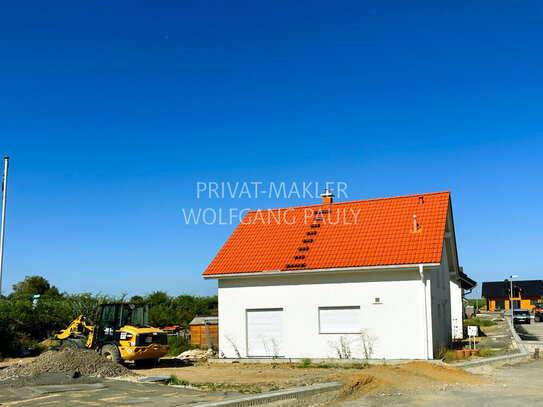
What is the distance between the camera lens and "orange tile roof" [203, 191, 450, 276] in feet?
71.2

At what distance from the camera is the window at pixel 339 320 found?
2144cm

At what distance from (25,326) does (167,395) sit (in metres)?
19.4

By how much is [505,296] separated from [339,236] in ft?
276

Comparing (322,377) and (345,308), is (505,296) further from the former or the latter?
(322,377)

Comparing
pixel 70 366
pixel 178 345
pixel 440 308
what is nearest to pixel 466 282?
pixel 440 308

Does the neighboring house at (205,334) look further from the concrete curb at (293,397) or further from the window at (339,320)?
the concrete curb at (293,397)

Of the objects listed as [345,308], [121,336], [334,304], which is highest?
[334,304]

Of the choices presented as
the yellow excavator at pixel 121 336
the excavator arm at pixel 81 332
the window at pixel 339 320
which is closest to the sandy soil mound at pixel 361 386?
the window at pixel 339 320

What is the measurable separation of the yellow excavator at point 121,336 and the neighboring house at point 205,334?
4219 millimetres

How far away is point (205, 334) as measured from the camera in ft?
88.9

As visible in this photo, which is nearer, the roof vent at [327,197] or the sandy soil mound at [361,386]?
the sandy soil mound at [361,386]

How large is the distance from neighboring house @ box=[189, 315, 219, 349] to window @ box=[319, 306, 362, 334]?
6809 mm

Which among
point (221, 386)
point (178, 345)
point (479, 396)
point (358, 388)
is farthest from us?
point (178, 345)

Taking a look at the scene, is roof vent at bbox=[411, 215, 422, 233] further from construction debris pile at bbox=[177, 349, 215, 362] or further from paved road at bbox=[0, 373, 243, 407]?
paved road at bbox=[0, 373, 243, 407]
